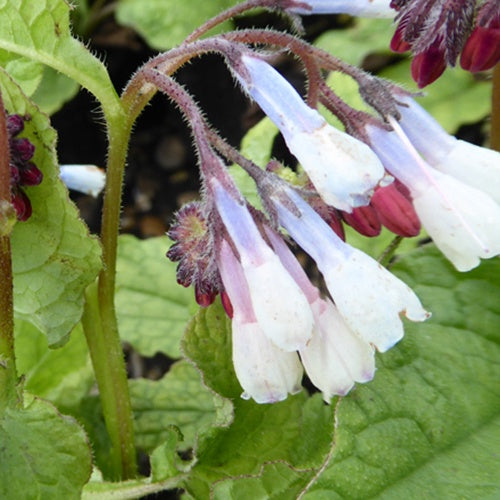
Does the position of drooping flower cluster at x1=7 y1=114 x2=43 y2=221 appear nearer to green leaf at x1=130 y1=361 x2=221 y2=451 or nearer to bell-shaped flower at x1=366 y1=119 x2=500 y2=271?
bell-shaped flower at x1=366 y1=119 x2=500 y2=271

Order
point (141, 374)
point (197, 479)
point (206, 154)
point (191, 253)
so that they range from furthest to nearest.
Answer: point (141, 374)
point (197, 479)
point (191, 253)
point (206, 154)

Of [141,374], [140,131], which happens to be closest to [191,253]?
[141,374]

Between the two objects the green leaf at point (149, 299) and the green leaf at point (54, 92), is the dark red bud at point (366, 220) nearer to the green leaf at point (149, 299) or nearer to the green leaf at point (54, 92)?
the green leaf at point (149, 299)

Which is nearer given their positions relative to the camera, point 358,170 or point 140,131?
point 358,170

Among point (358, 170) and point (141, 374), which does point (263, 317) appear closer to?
point (358, 170)

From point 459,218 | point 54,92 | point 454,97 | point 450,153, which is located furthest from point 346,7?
point 54,92

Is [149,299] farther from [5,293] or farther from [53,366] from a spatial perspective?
[5,293]

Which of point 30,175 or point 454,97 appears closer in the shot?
point 30,175
